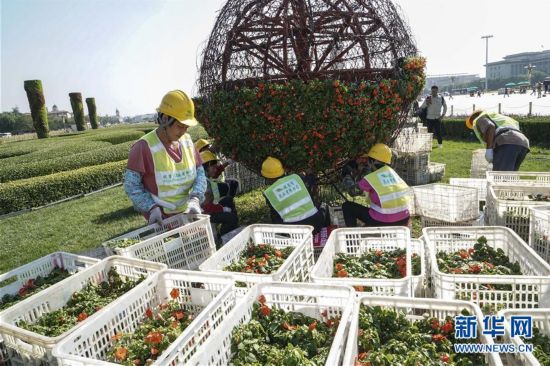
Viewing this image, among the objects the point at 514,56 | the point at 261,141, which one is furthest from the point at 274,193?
the point at 514,56

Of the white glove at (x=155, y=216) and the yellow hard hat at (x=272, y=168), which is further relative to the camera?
the yellow hard hat at (x=272, y=168)

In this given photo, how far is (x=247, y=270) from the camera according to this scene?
→ 9.93 ft

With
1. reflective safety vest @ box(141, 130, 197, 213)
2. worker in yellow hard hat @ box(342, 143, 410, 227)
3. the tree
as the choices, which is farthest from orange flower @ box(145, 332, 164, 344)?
the tree

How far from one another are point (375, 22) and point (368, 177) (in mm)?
2294

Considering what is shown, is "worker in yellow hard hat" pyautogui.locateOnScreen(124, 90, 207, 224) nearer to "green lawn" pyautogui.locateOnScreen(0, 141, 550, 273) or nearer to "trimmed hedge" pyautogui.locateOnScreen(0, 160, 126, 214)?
"green lawn" pyautogui.locateOnScreen(0, 141, 550, 273)

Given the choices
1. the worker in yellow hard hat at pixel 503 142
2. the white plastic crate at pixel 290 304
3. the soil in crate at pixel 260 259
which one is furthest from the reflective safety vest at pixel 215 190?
the worker in yellow hard hat at pixel 503 142

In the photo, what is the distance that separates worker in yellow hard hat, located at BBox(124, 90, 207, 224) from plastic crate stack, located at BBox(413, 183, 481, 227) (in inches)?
124

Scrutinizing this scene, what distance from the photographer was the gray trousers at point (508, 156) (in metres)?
5.29

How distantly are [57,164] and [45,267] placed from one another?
1108 cm

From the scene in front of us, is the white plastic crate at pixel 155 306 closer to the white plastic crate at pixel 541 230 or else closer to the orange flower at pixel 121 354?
the orange flower at pixel 121 354

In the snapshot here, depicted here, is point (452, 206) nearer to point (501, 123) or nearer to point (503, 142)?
point (503, 142)

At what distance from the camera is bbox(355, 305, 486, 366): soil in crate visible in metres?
1.91

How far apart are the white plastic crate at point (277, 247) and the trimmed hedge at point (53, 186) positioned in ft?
29.7

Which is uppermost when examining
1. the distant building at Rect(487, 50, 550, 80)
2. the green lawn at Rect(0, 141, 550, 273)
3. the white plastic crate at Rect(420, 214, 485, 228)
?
the distant building at Rect(487, 50, 550, 80)
